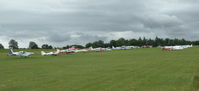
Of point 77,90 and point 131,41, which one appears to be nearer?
point 77,90

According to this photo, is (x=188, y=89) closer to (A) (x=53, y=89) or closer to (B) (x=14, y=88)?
(A) (x=53, y=89)

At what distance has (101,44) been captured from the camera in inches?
6353

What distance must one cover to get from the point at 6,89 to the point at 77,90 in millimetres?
3395

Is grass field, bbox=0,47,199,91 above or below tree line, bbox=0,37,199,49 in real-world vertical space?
below

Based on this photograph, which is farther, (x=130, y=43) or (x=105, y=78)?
(x=130, y=43)

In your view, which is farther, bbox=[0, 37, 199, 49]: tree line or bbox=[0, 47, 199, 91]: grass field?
bbox=[0, 37, 199, 49]: tree line

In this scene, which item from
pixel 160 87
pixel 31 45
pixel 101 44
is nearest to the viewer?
pixel 160 87

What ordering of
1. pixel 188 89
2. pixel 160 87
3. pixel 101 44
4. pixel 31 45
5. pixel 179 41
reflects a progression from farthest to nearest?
1. pixel 179 41
2. pixel 101 44
3. pixel 31 45
4. pixel 160 87
5. pixel 188 89

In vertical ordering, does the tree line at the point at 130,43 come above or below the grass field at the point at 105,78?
above

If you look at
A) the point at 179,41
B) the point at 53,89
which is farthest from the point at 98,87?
the point at 179,41

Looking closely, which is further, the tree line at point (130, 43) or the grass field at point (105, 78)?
the tree line at point (130, 43)

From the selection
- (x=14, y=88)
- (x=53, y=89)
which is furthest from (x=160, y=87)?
(x=14, y=88)

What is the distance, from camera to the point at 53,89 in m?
10.4

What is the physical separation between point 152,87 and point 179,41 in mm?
177311
